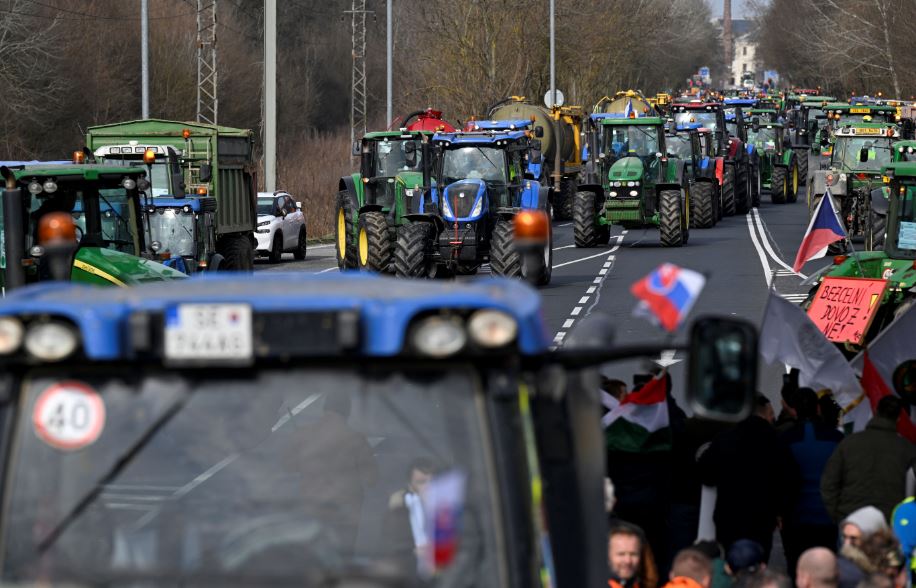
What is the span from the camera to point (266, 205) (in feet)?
117

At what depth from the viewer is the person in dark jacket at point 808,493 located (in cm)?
902

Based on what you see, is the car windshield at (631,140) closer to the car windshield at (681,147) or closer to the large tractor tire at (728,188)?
the car windshield at (681,147)

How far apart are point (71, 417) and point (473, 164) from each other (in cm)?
2314

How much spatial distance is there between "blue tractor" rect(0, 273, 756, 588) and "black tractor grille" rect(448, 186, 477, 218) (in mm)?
22003

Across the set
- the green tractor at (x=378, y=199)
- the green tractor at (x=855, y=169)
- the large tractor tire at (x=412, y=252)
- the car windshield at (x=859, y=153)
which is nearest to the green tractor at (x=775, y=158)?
the green tractor at (x=855, y=169)

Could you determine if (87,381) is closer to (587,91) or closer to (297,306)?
(297,306)

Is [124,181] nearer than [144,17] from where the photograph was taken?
Yes

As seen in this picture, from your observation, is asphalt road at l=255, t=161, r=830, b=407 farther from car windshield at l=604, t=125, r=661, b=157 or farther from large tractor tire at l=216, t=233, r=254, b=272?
large tractor tire at l=216, t=233, r=254, b=272

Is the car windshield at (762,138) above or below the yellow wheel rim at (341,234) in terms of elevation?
above

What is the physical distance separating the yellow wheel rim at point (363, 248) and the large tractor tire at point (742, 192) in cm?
1924

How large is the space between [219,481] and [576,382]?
3.46ft

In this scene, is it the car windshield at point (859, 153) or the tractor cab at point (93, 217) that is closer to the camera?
the tractor cab at point (93, 217)

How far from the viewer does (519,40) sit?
214 feet

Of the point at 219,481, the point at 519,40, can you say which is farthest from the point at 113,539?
the point at 519,40
